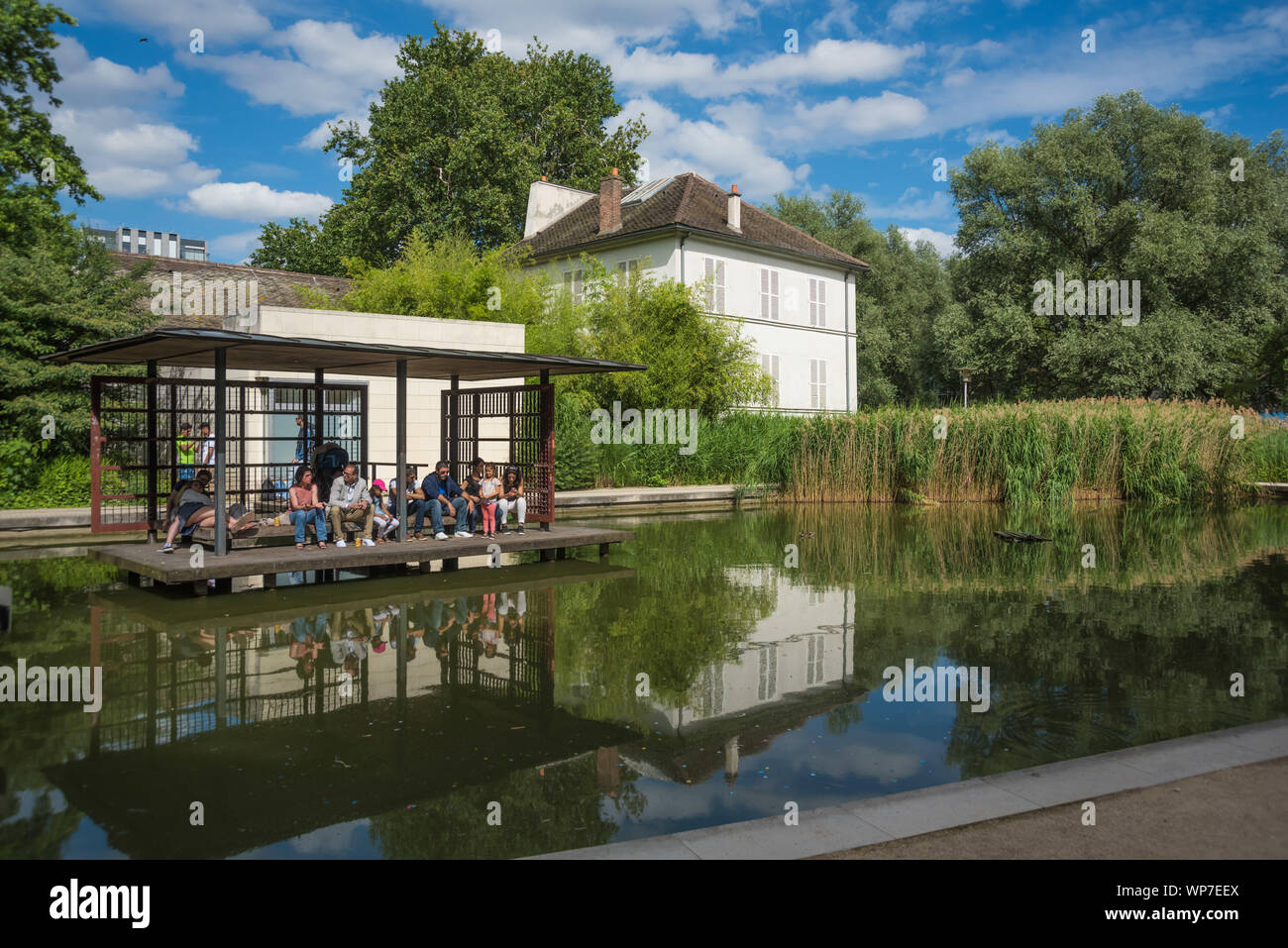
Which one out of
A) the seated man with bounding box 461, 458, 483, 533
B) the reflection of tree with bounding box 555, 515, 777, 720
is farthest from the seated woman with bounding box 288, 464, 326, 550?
the reflection of tree with bounding box 555, 515, 777, 720

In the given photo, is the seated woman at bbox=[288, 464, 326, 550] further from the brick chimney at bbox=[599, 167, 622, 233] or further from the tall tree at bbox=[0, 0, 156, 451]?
the brick chimney at bbox=[599, 167, 622, 233]

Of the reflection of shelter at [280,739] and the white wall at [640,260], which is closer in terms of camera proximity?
the reflection of shelter at [280,739]

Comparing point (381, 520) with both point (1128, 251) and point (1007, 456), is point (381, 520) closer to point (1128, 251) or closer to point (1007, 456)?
point (1007, 456)

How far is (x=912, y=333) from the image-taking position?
5256 centimetres

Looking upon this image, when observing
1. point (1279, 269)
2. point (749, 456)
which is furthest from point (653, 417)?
point (1279, 269)

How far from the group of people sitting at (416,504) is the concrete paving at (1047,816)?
9088mm

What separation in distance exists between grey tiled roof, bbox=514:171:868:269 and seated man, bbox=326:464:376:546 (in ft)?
79.2

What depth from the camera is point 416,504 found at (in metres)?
13.9

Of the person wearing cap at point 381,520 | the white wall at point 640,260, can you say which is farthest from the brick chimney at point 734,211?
the person wearing cap at point 381,520

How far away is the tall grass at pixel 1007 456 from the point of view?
2291cm

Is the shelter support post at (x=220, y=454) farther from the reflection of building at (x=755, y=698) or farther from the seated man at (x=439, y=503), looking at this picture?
the reflection of building at (x=755, y=698)

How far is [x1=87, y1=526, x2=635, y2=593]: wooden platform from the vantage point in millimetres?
10086

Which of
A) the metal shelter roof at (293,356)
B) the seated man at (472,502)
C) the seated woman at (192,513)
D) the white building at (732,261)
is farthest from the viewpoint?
the white building at (732,261)
